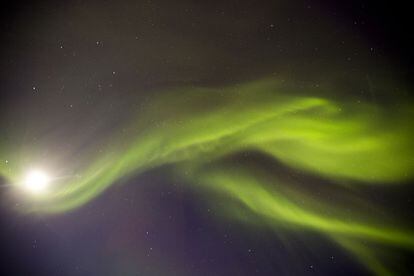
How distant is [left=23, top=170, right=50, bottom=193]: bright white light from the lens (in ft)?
5.26

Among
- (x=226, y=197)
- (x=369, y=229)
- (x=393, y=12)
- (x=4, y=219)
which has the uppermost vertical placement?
(x=393, y=12)

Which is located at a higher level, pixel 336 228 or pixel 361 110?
pixel 361 110

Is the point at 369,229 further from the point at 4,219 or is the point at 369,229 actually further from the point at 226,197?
the point at 4,219

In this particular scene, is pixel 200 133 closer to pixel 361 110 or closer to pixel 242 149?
pixel 242 149

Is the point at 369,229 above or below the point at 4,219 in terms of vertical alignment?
below

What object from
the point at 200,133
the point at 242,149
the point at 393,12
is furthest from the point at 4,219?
the point at 393,12

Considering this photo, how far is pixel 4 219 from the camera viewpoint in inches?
64.1

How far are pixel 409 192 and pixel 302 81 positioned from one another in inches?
33.4

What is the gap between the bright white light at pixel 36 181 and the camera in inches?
63.1

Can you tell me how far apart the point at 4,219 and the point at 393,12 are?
7.99 feet

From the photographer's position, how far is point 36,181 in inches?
63.5

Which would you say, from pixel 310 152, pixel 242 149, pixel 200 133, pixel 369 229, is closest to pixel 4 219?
pixel 200 133

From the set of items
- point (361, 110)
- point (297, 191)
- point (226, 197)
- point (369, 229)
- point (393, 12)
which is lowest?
point (369, 229)

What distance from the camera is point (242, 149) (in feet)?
5.40
